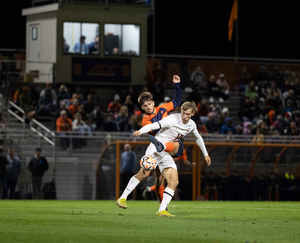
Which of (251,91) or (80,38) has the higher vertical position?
(80,38)

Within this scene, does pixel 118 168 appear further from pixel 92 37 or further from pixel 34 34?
pixel 34 34

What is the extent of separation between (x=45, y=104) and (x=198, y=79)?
7235 millimetres

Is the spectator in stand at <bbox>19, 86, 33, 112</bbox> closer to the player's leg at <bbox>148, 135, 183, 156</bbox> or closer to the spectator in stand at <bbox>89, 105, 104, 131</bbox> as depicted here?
the spectator in stand at <bbox>89, 105, 104, 131</bbox>

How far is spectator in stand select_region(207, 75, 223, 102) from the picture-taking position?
87.4 ft

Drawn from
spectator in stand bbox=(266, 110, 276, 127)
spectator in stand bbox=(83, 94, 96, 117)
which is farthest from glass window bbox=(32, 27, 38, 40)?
spectator in stand bbox=(266, 110, 276, 127)

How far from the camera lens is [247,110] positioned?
25422 millimetres

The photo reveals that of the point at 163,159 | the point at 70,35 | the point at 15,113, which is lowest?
the point at 163,159

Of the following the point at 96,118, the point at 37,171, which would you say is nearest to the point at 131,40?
the point at 96,118

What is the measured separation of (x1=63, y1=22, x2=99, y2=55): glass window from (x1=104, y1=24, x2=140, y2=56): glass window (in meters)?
0.50

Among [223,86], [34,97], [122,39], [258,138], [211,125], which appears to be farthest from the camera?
[122,39]

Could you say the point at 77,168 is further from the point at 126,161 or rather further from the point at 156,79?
the point at 156,79

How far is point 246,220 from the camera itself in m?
9.35

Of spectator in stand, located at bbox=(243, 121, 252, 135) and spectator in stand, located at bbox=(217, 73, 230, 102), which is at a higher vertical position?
spectator in stand, located at bbox=(217, 73, 230, 102)

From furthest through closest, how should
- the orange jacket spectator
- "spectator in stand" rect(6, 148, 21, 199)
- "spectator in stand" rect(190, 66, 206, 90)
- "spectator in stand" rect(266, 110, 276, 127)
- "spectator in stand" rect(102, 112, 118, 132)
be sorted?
"spectator in stand" rect(190, 66, 206, 90) < "spectator in stand" rect(266, 110, 276, 127) < "spectator in stand" rect(102, 112, 118, 132) < the orange jacket spectator < "spectator in stand" rect(6, 148, 21, 199)
